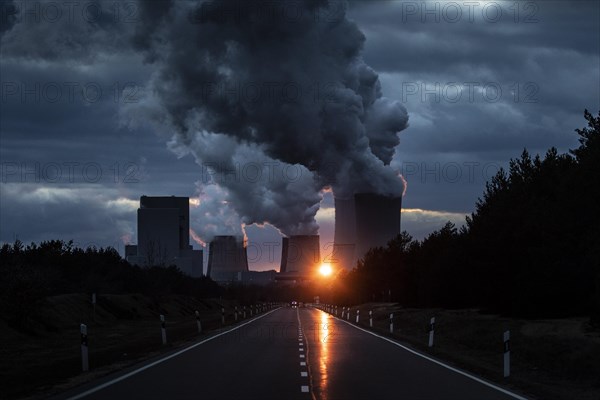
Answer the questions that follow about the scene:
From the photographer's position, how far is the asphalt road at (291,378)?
54.5 ft

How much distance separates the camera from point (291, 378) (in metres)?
19.8

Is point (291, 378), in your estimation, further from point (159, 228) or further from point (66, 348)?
point (159, 228)

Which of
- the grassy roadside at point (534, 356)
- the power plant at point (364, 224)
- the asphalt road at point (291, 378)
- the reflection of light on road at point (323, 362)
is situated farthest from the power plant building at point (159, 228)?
the asphalt road at point (291, 378)

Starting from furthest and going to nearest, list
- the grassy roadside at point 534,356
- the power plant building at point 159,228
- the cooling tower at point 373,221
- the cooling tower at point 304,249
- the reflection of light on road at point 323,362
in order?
the cooling tower at point 304,249
the power plant building at point 159,228
the cooling tower at point 373,221
the grassy roadside at point 534,356
the reflection of light on road at point 323,362

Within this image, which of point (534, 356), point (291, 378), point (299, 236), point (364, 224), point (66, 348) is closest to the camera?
point (291, 378)

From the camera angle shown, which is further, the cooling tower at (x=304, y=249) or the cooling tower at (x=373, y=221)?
the cooling tower at (x=304, y=249)

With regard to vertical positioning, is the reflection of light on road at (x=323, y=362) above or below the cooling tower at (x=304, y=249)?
below

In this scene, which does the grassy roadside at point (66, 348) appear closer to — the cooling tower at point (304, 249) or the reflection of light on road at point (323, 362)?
the reflection of light on road at point (323, 362)

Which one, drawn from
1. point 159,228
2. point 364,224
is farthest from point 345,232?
point 159,228

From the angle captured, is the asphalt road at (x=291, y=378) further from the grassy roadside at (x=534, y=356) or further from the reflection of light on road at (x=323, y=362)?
the grassy roadside at (x=534, y=356)

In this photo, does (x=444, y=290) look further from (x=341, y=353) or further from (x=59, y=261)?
(x=341, y=353)

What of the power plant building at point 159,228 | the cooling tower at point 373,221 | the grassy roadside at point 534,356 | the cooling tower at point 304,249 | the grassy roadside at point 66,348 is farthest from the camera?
the cooling tower at point 304,249

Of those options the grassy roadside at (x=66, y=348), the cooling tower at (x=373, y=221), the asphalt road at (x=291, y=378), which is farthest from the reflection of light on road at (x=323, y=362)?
the cooling tower at (x=373, y=221)

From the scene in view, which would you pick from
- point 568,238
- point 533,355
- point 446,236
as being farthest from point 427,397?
point 446,236
